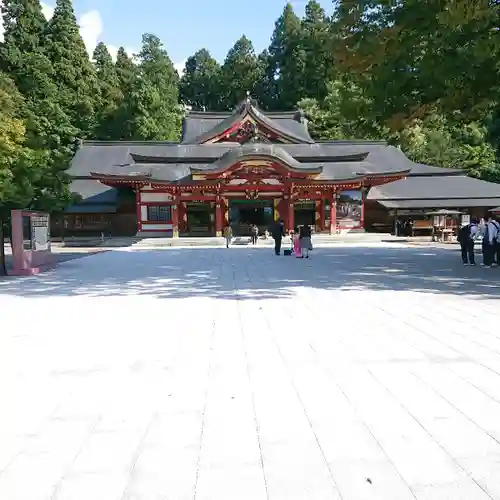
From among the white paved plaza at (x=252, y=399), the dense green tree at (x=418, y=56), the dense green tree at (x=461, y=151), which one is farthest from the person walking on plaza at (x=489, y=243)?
the dense green tree at (x=461, y=151)

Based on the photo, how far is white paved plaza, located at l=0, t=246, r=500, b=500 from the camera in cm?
268

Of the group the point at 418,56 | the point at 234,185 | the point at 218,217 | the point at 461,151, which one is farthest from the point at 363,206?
the point at 418,56

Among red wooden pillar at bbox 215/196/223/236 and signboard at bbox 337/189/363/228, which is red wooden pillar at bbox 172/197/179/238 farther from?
signboard at bbox 337/189/363/228

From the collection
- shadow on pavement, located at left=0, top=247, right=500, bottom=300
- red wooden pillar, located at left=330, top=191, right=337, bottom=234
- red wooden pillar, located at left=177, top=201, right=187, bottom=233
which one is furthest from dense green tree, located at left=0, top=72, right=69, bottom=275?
red wooden pillar, located at left=330, top=191, right=337, bottom=234

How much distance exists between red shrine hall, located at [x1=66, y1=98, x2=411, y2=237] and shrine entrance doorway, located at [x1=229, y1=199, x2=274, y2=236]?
0.07m

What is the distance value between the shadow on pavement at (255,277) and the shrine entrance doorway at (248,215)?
48.2 feet

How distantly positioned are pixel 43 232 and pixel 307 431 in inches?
493

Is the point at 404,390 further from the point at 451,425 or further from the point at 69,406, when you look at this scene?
the point at 69,406

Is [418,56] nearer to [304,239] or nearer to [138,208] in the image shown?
[304,239]

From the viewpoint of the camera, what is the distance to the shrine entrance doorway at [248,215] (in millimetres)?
30812

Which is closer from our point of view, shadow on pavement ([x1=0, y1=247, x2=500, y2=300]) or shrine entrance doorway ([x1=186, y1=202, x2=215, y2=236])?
shadow on pavement ([x1=0, y1=247, x2=500, y2=300])

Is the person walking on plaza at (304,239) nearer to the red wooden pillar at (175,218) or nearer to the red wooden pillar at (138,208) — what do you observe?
the red wooden pillar at (175,218)

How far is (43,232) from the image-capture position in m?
13.9

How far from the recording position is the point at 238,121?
33.6 meters
